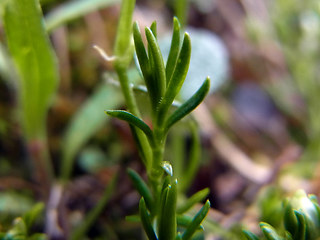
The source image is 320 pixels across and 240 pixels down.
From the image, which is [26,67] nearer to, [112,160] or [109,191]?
[109,191]

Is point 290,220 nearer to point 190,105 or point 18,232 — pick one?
point 190,105

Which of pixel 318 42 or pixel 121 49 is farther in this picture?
pixel 318 42

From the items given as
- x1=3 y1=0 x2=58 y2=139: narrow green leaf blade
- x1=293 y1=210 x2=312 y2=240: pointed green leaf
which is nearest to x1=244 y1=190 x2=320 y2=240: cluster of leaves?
x1=293 y1=210 x2=312 y2=240: pointed green leaf

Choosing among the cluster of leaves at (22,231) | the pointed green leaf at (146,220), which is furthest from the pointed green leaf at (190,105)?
the cluster of leaves at (22,231)

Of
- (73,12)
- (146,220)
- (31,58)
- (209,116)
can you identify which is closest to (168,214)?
(146,220)

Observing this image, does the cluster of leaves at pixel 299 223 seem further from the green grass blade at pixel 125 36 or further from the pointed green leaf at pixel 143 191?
the green grass blade at pixel 125 36

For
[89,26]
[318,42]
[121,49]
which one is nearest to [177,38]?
[121,49]
